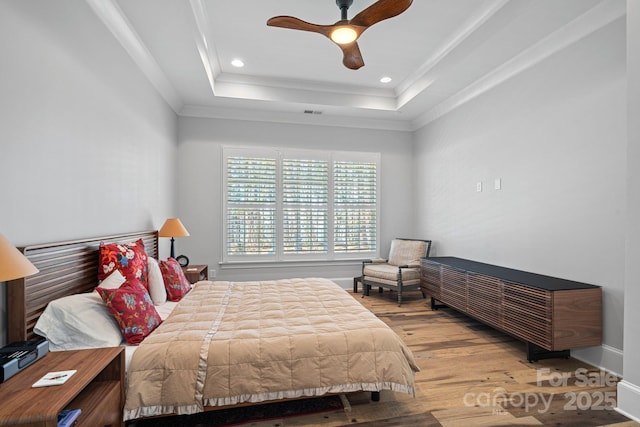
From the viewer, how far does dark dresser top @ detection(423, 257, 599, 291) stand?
272 centimetres

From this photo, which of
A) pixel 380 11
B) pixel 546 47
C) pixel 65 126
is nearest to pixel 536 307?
pixel 546 47

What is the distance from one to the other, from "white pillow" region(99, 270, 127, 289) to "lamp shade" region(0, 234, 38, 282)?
1.04 m

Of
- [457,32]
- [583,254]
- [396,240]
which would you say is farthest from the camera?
[396,240]

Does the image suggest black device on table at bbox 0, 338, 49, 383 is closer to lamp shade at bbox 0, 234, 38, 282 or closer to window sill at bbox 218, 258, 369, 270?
lamp shade at bbox 0, 234, 38, 282

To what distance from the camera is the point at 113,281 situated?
2314 mm

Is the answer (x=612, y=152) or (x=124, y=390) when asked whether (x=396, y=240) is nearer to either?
(x=612, y=152)

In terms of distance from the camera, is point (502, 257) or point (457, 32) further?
point (502, 257)

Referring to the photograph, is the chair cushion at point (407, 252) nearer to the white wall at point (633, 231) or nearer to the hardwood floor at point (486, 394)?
the hardwood floor at point (486, 394)

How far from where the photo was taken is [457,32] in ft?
10.8

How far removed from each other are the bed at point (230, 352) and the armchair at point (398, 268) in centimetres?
242

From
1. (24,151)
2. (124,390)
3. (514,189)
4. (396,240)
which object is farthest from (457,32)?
(124,390)

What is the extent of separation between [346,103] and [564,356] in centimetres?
397

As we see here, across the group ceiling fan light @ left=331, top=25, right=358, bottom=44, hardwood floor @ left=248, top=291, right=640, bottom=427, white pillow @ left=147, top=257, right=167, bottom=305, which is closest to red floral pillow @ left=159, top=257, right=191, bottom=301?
white pillow @ left=147, top=257, right=167, bottom=305

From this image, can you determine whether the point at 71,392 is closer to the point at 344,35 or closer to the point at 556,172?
the point at 344,35
